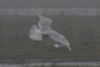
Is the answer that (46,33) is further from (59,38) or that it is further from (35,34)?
(59,38)

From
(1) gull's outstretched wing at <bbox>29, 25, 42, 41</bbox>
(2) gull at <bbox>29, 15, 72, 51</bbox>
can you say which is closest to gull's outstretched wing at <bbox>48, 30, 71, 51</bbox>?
(2) gull at <bbox>29, 15, 72, 51</bbox>

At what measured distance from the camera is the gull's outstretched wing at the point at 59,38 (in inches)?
665

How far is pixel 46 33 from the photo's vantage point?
1811 cm

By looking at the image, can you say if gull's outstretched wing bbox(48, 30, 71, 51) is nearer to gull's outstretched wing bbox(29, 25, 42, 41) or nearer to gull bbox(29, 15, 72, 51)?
gull bbox(29, 15, 72, 51)

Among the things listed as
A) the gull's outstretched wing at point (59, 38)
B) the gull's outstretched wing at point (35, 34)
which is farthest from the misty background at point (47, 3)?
the gull's outstretched wing at point (59, 38)

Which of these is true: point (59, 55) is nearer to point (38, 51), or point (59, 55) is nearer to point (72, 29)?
point (38, 51)

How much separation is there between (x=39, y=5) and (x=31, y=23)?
18.8 ft

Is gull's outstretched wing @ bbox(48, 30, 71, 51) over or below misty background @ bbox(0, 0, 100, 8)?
below

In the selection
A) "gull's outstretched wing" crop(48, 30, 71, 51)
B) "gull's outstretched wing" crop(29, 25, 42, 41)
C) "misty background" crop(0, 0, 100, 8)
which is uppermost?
"misty background" crop(0, 0, 100, 8)

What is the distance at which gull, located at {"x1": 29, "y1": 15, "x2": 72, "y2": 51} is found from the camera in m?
17.0

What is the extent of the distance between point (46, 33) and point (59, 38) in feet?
2.77

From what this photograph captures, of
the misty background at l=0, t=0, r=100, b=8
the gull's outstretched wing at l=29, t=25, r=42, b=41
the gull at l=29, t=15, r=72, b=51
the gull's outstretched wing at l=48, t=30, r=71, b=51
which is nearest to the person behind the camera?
the gull's outstretched wing at l=48, t=30, r=71, b=51

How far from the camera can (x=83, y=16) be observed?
21.7 meters

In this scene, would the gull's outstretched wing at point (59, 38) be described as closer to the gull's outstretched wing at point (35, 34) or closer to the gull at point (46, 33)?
the gull at point (46, 33)
